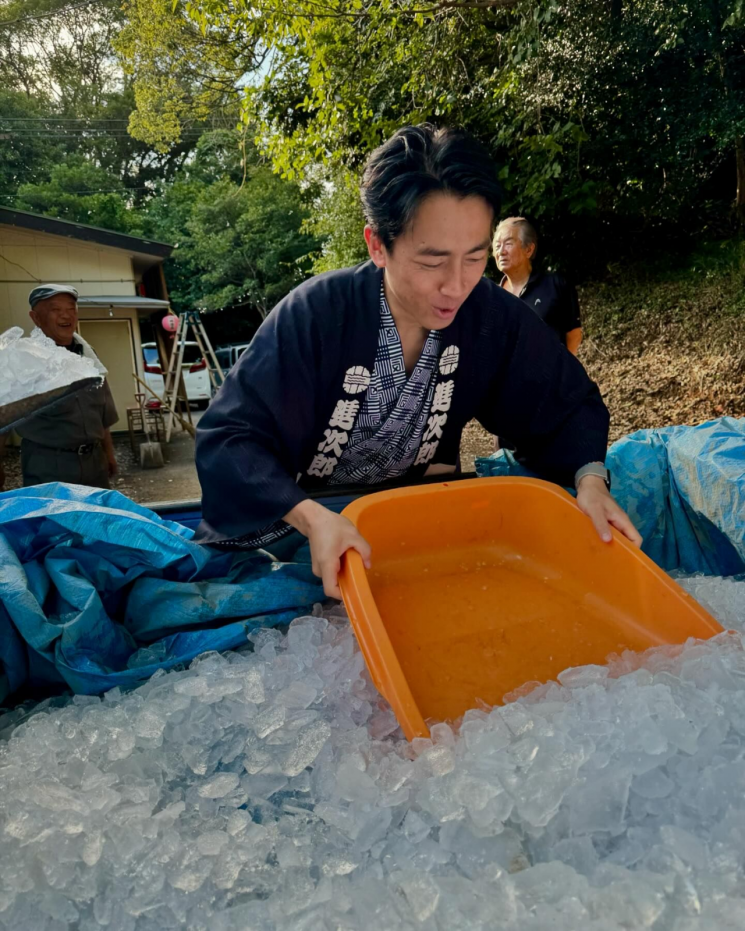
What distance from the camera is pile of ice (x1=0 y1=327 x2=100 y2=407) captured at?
1399 millimetres

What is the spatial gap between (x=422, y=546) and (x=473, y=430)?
588 centimetres

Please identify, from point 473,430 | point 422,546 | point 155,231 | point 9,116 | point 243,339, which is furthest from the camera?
point 243,339

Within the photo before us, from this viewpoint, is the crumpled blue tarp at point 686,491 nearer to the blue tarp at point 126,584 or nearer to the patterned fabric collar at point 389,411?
the blue tarp at point 126,584

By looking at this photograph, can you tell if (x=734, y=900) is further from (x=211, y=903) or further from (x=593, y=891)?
(x=211, y=903)

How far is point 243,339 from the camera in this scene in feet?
69.5

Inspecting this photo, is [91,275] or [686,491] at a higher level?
[91,275]

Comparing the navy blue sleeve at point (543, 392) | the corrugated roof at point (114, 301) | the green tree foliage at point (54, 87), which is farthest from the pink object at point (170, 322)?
the navy blue sleeve at point (543, 392)

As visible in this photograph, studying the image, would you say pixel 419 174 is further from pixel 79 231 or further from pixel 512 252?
pixel 79 231

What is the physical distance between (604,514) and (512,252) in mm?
2350

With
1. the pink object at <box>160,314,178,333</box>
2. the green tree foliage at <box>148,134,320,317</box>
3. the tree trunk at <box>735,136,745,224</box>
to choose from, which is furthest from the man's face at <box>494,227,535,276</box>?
the green tree foliage at <box>148,134,320,317</box>

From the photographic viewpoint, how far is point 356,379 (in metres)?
1.44

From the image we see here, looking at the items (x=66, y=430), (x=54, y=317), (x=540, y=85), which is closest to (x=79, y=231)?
(x=54, y=317)

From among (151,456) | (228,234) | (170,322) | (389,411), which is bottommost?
(151,456)

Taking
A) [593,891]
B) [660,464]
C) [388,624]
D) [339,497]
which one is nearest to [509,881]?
[593,891]
